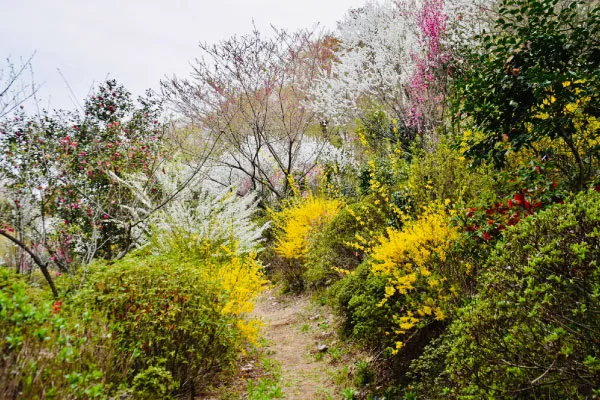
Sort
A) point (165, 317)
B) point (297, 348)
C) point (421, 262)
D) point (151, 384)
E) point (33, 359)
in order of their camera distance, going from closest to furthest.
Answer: point (33, 359) → point (151, 384) → point (165, 317) → point (421, 262) → point (297, 348)

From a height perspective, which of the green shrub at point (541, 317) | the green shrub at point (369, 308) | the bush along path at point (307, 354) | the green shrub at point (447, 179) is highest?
the green shrub at point (447, 179)

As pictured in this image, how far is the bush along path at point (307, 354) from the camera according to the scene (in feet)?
12.7

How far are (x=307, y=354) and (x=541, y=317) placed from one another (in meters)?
Answer: 3.83

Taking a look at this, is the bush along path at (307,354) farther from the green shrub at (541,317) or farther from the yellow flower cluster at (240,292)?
the green shrub at (541,317)

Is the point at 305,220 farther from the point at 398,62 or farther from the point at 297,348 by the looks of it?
the point at 398,62

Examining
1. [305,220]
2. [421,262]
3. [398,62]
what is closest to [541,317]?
[421,262]

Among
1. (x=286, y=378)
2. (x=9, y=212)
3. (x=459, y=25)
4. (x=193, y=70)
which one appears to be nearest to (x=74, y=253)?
(x=9, y=212)

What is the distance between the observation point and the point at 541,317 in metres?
1.58

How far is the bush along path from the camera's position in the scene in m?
3.86

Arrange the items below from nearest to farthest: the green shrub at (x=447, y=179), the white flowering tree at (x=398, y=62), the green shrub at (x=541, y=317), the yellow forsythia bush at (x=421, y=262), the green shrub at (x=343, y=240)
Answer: the green shrub at (x=541, y=317), the yellow forsythia bush at (x=421, y=262), the green shrub at (x=447, y=179), the green shrub at (x=343, y=240), the white flowering tree at (x=398, y=62)

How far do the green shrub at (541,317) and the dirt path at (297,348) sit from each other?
7.43 feet

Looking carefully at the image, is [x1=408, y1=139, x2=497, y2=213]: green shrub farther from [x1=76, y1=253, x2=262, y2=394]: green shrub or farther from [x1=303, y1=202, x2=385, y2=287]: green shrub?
[x1=76, y1=253, x2=262, y2=394]: green shrub

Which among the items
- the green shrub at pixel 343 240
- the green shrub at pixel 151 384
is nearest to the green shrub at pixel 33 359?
the green shrub at pixel 151 384

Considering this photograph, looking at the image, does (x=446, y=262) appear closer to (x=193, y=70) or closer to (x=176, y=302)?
(x=176, y=302)
